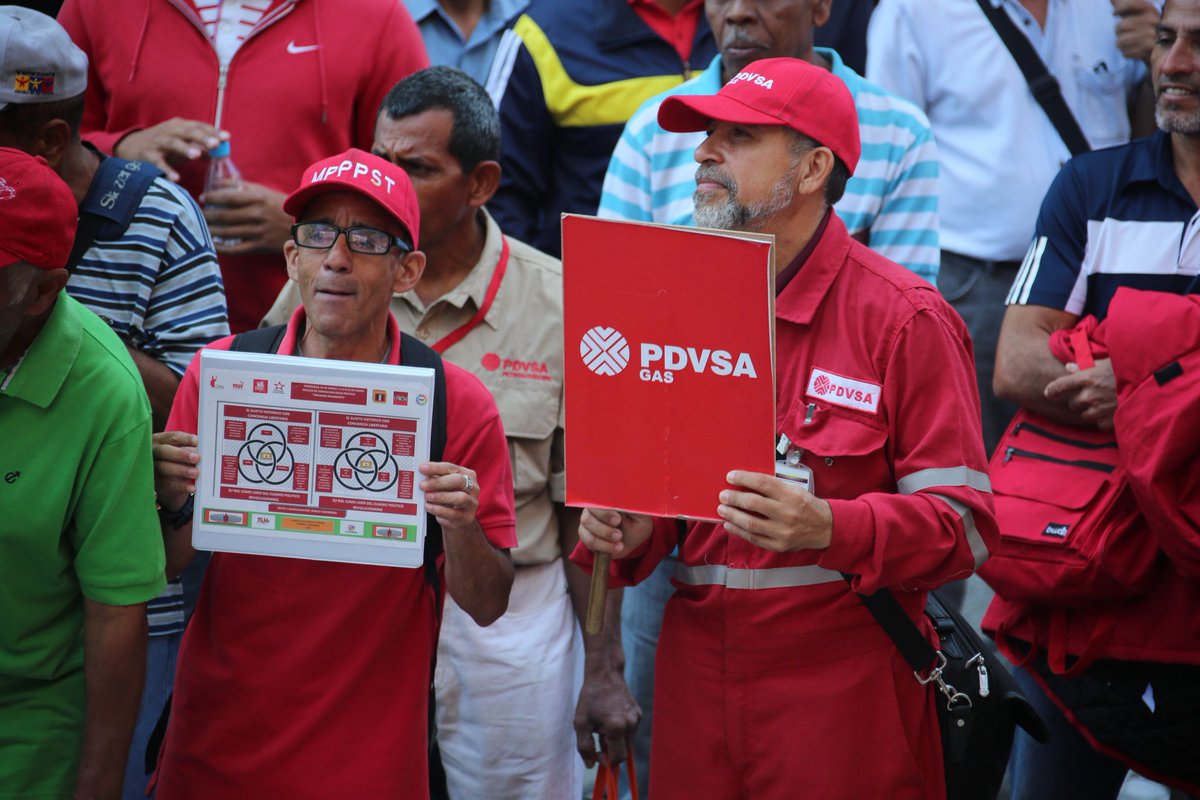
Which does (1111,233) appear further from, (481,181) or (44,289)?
(44,289)

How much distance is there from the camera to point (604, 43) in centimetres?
566

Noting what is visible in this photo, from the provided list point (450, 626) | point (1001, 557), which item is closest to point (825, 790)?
point (1001, 557)

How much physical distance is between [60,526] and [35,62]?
56.1 inches

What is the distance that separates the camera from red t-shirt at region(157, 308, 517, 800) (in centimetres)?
332

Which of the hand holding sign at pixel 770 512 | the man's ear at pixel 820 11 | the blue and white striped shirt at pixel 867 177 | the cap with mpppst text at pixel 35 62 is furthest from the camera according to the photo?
the man's ear at pixel 820 11

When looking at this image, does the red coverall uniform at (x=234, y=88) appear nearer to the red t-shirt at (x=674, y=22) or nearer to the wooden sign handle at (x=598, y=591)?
the red t-shirt at (x=674, y=22)

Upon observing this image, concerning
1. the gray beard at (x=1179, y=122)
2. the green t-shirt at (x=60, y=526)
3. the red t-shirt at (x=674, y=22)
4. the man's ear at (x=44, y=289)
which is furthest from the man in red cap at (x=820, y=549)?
the red t-shirt at (x=674, y=22)

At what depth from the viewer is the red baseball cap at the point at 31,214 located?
9.97ft

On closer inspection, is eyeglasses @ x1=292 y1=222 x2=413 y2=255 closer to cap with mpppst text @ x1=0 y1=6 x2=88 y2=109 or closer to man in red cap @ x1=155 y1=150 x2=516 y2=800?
man in red cap @ x1=155 y1=150 x2=516 y2=800

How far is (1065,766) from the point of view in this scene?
4.41 m

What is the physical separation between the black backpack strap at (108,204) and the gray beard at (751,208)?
1638 millimetres

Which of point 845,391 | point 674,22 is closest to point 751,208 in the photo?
point 845,391

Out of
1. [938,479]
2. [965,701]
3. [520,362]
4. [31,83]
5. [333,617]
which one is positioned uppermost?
[31,83]

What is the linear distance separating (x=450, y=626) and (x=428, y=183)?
1.33 m
